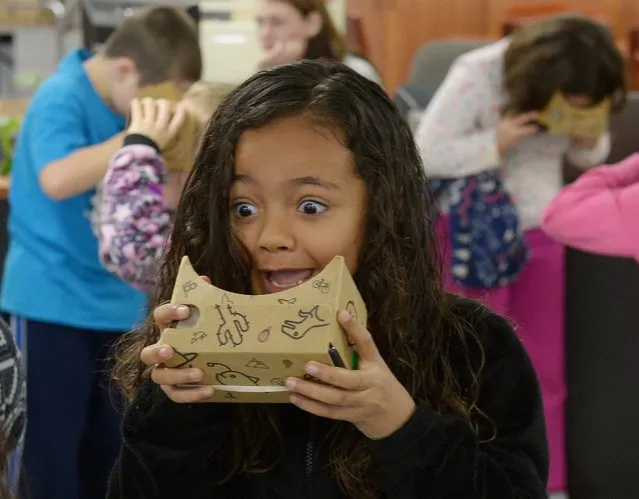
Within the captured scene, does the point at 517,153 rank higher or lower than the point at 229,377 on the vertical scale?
lower

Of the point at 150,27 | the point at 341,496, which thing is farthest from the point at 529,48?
the point at 341,496

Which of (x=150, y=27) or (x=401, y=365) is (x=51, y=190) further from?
(x=401, y=365)

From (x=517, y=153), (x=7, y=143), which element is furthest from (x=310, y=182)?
(x=7, y=143)

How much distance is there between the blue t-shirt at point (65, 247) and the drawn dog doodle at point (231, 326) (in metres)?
1.20

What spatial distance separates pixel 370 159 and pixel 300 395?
0.28 m

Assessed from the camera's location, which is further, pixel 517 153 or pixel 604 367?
pixel 604 367

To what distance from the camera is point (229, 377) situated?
2.79 feet

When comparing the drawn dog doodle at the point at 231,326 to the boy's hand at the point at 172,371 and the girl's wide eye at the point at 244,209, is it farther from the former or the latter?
the girl's wide eye at the point at 244,209

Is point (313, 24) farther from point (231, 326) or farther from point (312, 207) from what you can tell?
point (231, 326)

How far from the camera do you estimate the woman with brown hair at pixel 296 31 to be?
8.36 feet

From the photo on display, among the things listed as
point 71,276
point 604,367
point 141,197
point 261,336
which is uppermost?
point 261,336

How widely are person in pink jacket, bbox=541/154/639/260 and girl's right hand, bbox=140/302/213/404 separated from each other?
1263mm

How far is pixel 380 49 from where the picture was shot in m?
5.18

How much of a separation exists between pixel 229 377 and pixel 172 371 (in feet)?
0.17
